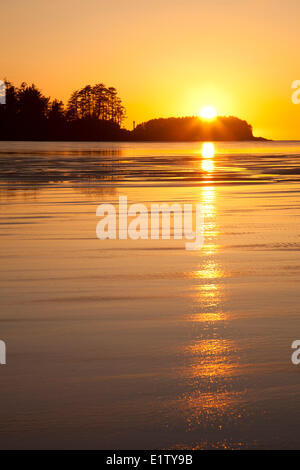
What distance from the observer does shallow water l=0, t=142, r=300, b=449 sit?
178 inches

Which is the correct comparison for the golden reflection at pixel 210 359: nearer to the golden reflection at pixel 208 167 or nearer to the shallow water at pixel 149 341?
the shallow water at pixel 149 341

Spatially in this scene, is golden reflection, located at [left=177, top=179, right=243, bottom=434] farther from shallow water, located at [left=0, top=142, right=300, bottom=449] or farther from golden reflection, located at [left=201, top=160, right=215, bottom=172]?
golden reflection, located at [left=201, top=160, right=215, bottom=172]

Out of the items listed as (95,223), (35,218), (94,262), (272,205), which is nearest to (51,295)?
(94,262)

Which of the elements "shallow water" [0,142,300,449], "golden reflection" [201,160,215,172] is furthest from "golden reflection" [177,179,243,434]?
"golden reflection" [201,160,215,172]

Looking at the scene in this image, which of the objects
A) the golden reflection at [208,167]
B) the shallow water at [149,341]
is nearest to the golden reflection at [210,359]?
the shallow water at [149,341]

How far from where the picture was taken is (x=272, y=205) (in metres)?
18.3

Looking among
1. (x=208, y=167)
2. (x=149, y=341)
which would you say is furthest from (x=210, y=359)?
(x=208, y=167)

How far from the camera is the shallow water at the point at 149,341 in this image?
4512mm

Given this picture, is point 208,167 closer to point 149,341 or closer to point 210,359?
point 149,341

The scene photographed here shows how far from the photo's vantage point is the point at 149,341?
6.23 metres

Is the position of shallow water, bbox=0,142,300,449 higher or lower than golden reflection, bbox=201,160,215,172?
lower

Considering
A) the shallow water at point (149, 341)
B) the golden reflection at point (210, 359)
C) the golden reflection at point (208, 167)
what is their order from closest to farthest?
the shallow water at point (149, 341) → the golden reflection at point (210, 359) → the golden reflection at point (208, 167)

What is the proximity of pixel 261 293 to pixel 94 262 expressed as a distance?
2826mm

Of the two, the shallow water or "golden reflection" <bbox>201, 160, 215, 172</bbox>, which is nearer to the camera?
the shallow water
